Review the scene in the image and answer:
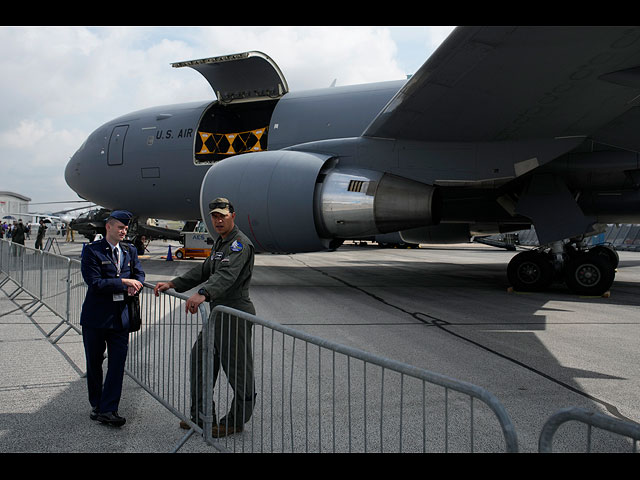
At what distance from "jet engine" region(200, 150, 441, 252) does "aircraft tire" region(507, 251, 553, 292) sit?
8.09ft

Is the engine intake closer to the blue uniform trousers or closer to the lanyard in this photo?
the lanyard

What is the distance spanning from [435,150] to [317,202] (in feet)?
7.97

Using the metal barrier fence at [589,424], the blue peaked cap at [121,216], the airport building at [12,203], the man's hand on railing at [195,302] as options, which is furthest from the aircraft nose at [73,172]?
the airport building at [12,203]

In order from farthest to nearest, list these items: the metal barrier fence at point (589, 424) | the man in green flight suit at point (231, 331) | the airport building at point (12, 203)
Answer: the airport building at point (12, 203) → the man in green flight suit at point (231, 331) → the metal barrier fence at point (589, 424)

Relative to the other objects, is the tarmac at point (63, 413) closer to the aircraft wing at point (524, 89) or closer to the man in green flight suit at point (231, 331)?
the man in green flight suit at point (231, 331)

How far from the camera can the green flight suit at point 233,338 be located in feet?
10.9

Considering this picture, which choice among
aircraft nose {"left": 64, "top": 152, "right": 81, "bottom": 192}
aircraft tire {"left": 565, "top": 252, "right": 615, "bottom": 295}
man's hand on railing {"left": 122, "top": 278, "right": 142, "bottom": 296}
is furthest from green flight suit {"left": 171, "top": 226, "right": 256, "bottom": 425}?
aircraft nose {"left": 64, "top": 152, "right": 81, "bottom": 192}

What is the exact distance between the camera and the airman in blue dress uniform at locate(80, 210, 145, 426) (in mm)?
3566

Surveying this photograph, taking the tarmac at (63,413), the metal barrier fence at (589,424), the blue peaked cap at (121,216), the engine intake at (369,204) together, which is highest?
the engine intake at (369,204)

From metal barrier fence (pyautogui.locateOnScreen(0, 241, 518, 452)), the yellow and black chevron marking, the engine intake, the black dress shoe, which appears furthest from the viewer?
the yellow and black chevron marking

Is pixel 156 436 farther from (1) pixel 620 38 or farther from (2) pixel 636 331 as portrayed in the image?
(2) pixel 636 331

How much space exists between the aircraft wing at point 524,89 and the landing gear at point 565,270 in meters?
2.65

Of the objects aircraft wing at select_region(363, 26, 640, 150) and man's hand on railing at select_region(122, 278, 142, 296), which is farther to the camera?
aircraft wing at select_region(363, 26, 640, 150)

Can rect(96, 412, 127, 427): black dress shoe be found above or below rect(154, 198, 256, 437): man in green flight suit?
below
